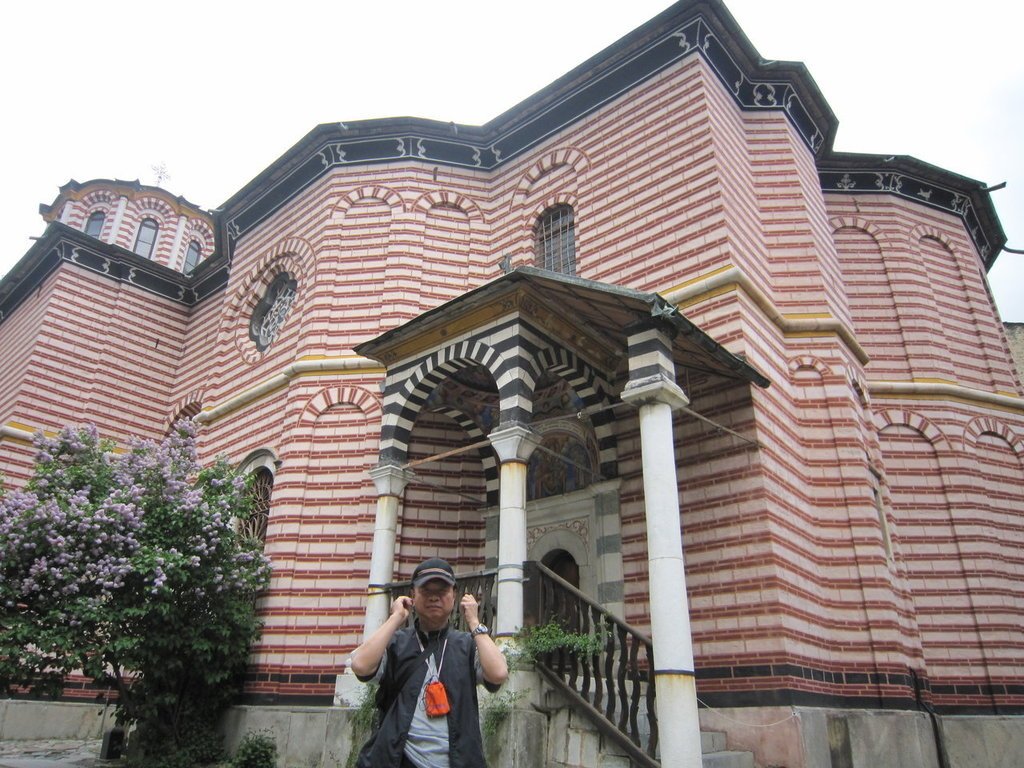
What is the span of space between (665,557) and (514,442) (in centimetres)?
219

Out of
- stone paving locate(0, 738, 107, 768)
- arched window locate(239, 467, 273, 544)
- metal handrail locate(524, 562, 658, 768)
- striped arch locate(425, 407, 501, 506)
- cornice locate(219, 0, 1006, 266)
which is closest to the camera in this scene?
metal handrail locate(524, 562, 658, 768)

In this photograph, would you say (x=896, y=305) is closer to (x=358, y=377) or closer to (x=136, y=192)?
(x=358, y=377)

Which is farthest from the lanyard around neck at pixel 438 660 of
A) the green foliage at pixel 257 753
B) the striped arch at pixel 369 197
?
the striped arch at pixel 369 197

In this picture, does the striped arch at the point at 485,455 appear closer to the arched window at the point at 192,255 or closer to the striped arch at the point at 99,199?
the arched window at the point at 192,255

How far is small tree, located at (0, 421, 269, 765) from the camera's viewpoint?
8.62 meters

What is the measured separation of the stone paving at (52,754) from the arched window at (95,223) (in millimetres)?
15117

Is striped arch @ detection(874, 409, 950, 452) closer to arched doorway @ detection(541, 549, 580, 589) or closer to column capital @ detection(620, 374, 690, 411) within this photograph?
arched doorway @ detection(541, 549, 580, 589)

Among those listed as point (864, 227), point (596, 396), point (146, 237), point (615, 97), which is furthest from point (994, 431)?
point (146, 237)

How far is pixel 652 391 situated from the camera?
290 inches

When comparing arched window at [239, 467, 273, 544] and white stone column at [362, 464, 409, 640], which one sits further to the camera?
arched window at [239, 467, 273, 544]

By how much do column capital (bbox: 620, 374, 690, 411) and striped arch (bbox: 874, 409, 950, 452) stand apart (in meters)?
6.36

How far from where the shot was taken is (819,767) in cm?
719

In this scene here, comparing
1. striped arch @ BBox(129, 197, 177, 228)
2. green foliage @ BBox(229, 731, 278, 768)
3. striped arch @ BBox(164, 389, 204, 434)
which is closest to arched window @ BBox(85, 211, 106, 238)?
striped arch @ BBox(129, 197, 177, 228)

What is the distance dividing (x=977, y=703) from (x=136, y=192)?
80.2ft
